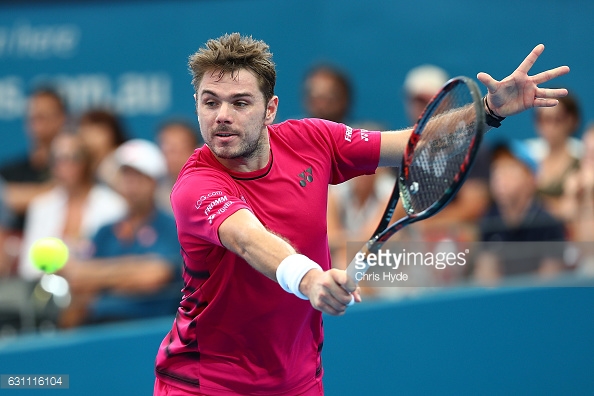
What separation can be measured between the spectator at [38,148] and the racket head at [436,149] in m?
5.17

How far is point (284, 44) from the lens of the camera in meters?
8.48

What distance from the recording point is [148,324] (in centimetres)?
597

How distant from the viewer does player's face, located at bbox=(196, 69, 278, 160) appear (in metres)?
3.65

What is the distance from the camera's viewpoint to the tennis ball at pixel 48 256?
6.24 metres

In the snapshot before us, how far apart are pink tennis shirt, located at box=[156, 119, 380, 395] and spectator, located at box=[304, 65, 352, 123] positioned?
304 centimetres

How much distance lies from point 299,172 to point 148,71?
548cm

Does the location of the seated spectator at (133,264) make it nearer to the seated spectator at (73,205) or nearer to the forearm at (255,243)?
the seated spectator at (73,205)

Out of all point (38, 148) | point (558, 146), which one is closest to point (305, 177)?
point (558, 146)

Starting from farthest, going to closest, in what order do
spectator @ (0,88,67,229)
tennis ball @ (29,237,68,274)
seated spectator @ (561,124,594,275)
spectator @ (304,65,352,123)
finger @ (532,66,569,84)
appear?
1. spectator @ (0,88,67,229)
2. spectator @ (304,65,352,123)
3. tennis ball @ (29,237,68,274)
4. seated spectator @ (561,124,594,275)
5. finger @ (532,66,569,84)

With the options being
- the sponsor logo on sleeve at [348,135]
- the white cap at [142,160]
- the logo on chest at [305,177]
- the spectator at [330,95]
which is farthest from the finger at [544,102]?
the white cap at [142,160]

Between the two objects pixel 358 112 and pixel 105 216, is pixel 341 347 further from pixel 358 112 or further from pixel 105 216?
pixel 358 112

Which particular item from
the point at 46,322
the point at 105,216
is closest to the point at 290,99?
the point at 105,216

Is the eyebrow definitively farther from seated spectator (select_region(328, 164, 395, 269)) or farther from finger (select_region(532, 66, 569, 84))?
seated spectator (select_region(328, 164, 395, 269))

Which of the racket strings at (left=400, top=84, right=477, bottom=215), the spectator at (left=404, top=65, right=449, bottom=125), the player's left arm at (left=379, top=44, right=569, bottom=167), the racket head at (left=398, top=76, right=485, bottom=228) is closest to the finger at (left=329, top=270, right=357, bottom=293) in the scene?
the racket head at (left=398, top=76, right=485, bottom=228)
